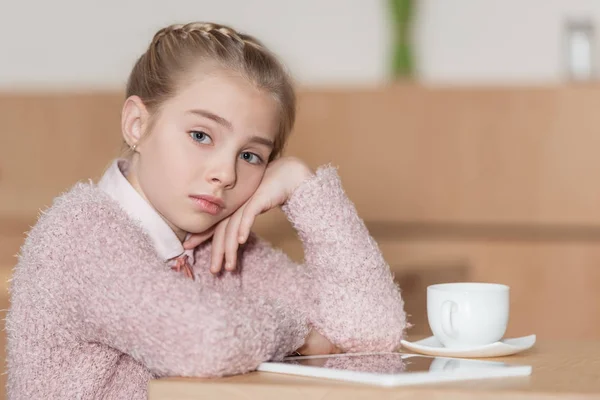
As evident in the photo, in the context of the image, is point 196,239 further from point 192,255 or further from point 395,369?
point 395,369

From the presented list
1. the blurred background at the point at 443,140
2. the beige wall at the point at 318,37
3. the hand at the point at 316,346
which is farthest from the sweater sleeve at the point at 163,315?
the beige wall at the point at 318,37

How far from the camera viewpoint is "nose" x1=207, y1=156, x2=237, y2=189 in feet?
3.90

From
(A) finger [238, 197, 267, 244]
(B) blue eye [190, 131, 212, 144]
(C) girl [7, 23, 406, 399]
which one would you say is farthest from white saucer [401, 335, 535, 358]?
(B) blue eye [190, 131, 212, 144]

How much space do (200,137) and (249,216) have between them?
0.41ft

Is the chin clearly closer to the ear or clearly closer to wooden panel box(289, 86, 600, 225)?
the ear

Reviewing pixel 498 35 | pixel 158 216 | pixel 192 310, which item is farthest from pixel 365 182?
pixel 192 310

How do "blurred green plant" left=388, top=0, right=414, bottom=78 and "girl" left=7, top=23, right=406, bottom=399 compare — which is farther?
"blurred green plant" left=388, top=0, right=414, bottom=78

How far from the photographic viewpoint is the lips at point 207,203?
3.99 feet

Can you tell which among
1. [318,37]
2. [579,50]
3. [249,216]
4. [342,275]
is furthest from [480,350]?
[318,37]

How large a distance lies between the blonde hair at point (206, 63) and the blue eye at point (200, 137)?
0.08m

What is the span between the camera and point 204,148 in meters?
1.20

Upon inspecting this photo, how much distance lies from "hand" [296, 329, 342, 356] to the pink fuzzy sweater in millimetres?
13

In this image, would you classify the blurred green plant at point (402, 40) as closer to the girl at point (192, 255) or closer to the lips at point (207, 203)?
the girl at point (192, 255)

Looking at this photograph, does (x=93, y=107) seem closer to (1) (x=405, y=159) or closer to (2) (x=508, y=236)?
(1) (x=405, y=159)
